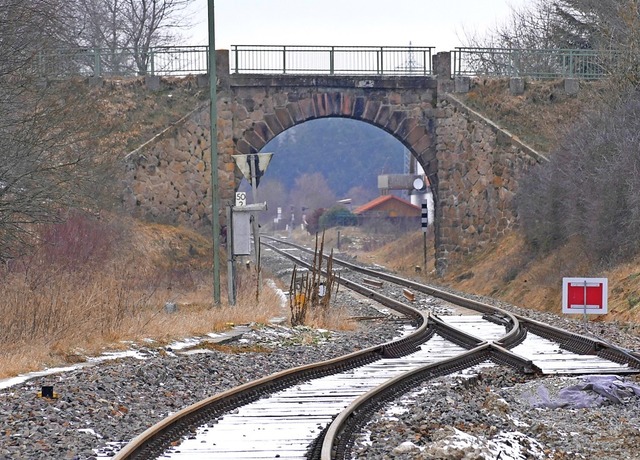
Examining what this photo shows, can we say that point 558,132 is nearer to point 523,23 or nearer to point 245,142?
point 245,142

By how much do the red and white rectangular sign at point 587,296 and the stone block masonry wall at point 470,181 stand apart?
19948 mm

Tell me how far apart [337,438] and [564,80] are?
33.9m

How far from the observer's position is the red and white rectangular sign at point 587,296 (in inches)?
745

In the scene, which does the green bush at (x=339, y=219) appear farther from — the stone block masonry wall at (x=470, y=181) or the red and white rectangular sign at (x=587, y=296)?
the red and white rectangular sign at (x=587, y=296)

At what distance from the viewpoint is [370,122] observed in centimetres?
3944

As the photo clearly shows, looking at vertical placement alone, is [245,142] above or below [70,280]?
above

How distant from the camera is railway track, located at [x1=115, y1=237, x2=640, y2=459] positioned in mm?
8688

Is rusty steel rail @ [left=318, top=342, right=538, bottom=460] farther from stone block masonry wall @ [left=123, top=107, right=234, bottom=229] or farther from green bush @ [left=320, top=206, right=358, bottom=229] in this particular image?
green bush @ [left=320, top=206, right=358, bottom=229]

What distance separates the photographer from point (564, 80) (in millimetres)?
41031

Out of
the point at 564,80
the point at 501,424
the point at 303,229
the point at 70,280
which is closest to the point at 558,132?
the point at 564,80

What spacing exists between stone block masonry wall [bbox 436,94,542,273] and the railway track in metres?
18.0

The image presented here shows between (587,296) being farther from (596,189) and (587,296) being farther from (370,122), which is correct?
(370,122)

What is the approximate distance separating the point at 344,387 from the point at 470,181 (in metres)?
28.4

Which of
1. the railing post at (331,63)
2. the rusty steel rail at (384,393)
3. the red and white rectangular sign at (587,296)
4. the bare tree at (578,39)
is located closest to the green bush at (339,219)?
the bare tree at (578,39)
